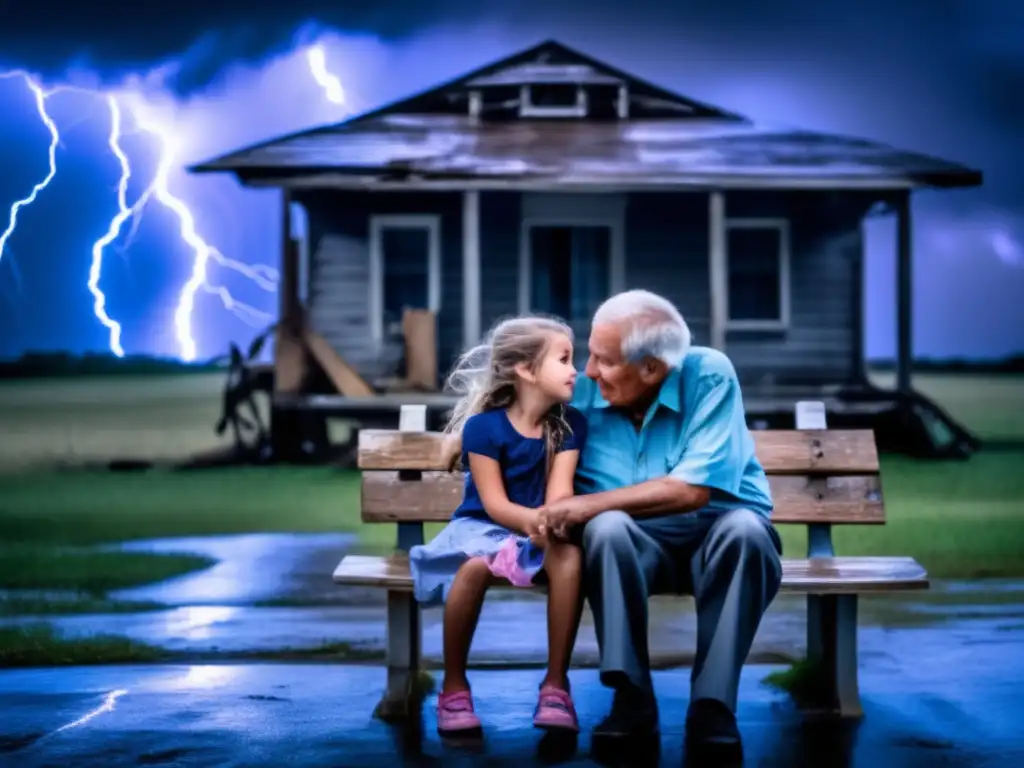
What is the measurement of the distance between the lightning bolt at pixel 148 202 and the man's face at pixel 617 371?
674 cm

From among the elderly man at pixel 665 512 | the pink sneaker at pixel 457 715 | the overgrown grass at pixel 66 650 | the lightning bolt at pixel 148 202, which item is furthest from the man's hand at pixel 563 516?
the lightning bolt at pixel 148 202

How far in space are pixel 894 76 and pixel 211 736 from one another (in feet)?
27.4

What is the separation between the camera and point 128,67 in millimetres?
10016

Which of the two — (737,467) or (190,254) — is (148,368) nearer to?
(190,254)

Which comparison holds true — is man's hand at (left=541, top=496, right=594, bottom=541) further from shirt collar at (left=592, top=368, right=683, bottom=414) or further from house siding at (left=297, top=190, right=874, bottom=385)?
house siding at (left=297, top=190, right=874, bottom=385)

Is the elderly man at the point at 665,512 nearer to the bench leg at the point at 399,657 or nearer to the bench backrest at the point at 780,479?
the bench backrest at the point at 780,479

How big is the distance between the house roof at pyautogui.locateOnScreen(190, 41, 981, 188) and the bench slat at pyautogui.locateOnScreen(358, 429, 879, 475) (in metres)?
7.75

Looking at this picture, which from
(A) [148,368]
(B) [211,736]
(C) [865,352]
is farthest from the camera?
(C) [865,352]

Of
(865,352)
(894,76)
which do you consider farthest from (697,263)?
(894,76)

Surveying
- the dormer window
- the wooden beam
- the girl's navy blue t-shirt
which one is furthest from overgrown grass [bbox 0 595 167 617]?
the dormer window

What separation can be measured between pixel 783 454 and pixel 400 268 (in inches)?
380

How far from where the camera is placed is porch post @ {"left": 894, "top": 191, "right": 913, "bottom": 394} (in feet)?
38.0

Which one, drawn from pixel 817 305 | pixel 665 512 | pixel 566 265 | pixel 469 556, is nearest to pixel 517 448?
pixel 469 556

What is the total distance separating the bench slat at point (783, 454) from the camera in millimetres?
4016
